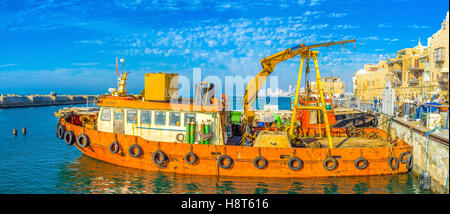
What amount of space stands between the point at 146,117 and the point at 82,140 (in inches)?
129

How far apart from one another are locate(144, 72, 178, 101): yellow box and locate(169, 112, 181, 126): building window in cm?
88

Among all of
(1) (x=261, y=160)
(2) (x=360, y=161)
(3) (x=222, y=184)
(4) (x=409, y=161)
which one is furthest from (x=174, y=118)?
(4) (x=409, y=161)

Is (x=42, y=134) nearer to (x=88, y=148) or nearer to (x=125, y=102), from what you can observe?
(x=88, y=148)

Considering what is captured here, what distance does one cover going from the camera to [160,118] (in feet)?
41.8

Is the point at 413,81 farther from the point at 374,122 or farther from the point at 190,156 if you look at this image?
the point at 190,156

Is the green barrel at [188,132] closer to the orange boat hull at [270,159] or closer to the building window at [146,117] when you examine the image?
the orange boat hull at [270,159]

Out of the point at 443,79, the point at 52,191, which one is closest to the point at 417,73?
the point at 443,79

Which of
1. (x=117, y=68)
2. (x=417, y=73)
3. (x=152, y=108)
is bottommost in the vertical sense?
(x=152, y=108)

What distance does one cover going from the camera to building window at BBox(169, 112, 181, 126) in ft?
41.2

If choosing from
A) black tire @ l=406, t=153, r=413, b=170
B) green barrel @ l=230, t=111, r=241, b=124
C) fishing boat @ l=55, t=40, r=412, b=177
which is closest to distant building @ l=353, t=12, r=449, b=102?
black tire @ l=406, t=153, r=413, b=170

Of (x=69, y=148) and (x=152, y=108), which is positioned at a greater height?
(x=152, y=108)

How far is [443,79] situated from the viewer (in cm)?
2809

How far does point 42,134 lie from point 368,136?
2582 cm

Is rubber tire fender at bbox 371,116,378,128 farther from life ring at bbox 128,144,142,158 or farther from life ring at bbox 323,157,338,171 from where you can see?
life ring at bbox 128,144,142,158
